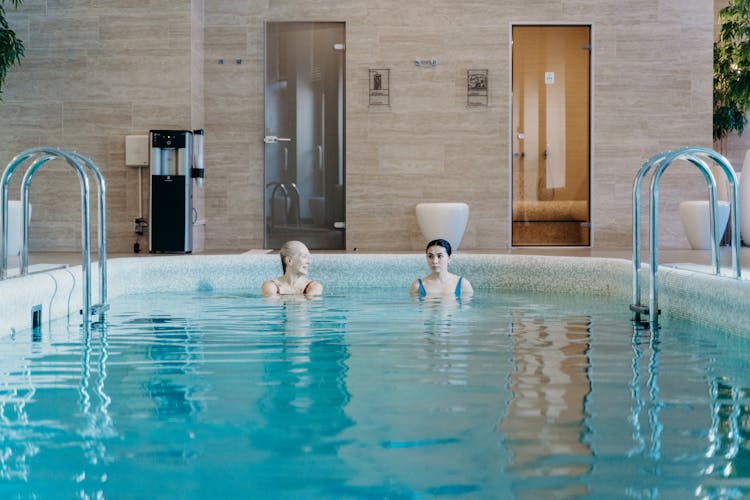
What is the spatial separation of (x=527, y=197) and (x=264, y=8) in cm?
316

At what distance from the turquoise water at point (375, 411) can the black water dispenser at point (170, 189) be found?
424 cm

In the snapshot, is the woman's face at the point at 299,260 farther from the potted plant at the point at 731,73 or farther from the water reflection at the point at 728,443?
the potted plant at the point at 731,73

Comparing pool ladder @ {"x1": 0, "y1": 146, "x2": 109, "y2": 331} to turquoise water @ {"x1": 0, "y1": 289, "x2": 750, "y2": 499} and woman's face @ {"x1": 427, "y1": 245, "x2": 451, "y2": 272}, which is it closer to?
turquoise water @ {"x1": 0, "y1": 289, "x2": 750, "y2": 499}

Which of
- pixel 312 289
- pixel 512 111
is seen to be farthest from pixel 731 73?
pixel 312 289

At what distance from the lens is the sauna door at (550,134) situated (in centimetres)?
969

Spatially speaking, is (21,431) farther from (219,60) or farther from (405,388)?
(219,60)

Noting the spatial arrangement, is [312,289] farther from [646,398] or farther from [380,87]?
[380,87]

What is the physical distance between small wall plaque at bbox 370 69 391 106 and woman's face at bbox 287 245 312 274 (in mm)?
3954

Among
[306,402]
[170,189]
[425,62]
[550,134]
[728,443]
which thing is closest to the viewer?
[728,443]

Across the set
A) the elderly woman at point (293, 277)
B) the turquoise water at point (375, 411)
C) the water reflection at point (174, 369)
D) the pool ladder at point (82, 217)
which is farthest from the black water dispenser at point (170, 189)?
the turquoise water at point (375, 411)

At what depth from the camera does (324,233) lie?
32.0 feet

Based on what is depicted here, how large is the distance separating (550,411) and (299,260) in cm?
337

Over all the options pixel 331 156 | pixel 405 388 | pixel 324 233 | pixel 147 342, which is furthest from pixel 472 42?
pixel 405 388

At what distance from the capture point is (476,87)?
9547 millimetres
